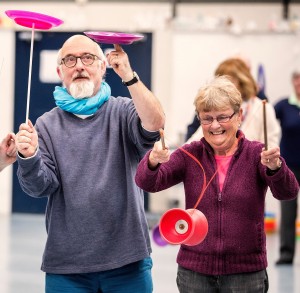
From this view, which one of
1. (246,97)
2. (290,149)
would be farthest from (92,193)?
(290,149)

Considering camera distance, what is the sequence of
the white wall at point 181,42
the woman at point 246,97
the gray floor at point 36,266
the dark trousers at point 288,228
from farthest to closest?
the white wall at point 181,42 → the dark trousers at point 288,228 → the gray floor at point 36,266 → the woman at point 246,97

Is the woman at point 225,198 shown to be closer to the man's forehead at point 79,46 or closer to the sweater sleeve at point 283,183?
the sweater sleeve at point 283,183

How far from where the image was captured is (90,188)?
312cm

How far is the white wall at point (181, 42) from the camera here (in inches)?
392

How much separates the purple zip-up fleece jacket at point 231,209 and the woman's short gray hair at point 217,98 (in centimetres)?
20

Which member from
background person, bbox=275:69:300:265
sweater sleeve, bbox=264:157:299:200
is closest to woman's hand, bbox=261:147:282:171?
sweater sleeve, bbox=264:157:299:200

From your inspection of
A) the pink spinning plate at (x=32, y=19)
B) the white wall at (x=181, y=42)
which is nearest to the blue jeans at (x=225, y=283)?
the pink spinning plate at (x=32, y=19)

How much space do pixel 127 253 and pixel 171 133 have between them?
715cm

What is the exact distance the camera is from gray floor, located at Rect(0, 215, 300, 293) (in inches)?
243

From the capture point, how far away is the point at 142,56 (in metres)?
10.7

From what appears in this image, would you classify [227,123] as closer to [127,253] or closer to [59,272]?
[127,253]

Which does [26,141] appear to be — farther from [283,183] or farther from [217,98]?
[283,183]

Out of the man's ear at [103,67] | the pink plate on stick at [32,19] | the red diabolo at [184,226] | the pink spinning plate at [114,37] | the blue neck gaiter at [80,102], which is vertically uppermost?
the pink plate on stick at [32,19]

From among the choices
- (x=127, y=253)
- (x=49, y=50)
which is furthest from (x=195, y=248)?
(x=49, y=50)
